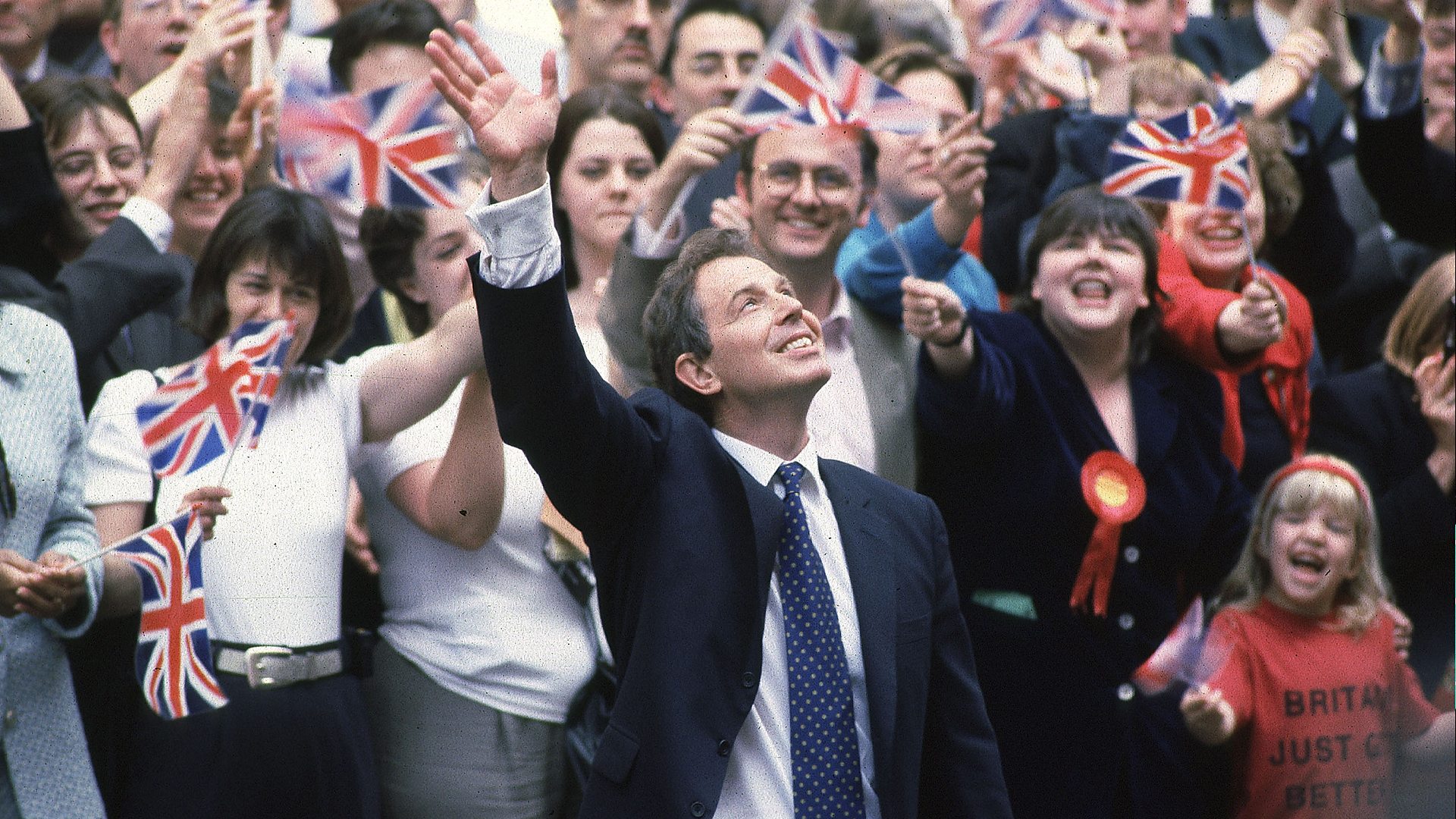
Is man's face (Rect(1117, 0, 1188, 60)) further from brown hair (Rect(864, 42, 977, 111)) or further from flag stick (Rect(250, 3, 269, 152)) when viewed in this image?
flag stick (Rect(250, 3, 269, 152))

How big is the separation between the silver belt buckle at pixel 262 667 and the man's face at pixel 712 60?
263cm

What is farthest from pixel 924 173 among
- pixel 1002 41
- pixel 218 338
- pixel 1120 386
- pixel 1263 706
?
pixel 218 338

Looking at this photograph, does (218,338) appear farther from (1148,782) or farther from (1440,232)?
(1440,232)

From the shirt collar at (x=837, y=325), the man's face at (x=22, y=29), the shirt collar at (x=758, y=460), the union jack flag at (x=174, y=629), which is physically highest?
the shirt collar at (x=758, y=460)

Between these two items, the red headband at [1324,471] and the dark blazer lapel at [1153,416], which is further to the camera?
the red headband at [1324,471]

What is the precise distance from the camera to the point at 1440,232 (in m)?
6.04

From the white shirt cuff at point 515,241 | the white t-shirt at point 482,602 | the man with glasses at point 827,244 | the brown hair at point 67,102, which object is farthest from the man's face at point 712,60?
the white shirt cuff at point 515,241

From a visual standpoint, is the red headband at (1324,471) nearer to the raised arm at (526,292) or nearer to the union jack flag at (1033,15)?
the union jack flag at (1033,15)

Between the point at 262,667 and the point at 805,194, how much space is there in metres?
1.77

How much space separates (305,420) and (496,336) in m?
1.35

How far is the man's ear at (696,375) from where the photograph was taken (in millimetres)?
3326

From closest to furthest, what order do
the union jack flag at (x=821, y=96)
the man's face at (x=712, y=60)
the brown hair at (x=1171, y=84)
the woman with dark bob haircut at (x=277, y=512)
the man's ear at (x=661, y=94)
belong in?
the woman with dark bob haircut at (x=277, y=512)
the union jack flag at (x=821, y=96)
the brown hair at (x=1171, y=84)
the man's face at (x=712, y=60)
the man's ear at (x=661, y=94)

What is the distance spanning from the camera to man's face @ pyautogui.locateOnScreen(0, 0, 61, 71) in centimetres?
521

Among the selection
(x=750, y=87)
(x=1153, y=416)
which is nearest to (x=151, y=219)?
(x=750, y=87)
